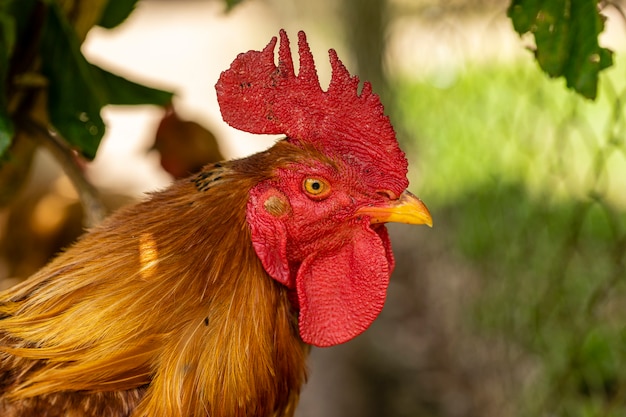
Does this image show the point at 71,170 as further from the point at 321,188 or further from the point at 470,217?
the point at 470,217

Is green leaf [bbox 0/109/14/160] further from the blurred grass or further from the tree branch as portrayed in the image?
the blurred grass

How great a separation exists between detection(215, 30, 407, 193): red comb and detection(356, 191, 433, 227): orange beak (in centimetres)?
4

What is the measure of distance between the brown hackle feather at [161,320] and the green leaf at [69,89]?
68cm

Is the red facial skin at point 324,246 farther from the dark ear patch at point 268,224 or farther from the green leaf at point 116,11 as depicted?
the green leaf at point 116,11

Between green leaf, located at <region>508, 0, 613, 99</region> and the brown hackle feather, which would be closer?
the brown hackle feather

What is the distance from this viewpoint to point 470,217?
5156mm

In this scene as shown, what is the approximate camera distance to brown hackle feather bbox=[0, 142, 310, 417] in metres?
1.59

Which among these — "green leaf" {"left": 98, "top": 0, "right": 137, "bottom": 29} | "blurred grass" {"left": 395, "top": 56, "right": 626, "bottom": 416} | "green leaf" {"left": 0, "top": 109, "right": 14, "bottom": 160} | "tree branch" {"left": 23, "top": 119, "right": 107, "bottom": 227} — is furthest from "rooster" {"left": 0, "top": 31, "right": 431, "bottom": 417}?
"blurred grass" {"left": 395, "top": 56, "right": 626, "bottom": 416}

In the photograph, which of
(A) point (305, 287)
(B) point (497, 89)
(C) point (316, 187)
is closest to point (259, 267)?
(A) point (305, 287)

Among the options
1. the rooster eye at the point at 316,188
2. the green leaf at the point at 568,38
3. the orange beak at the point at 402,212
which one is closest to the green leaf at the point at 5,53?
the rooster eye at the point at 316,188

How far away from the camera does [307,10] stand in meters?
5.29

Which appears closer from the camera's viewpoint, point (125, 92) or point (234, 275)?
point (234, 275)

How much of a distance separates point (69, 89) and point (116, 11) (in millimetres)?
392

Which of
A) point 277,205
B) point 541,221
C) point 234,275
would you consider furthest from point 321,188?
point 541,221
